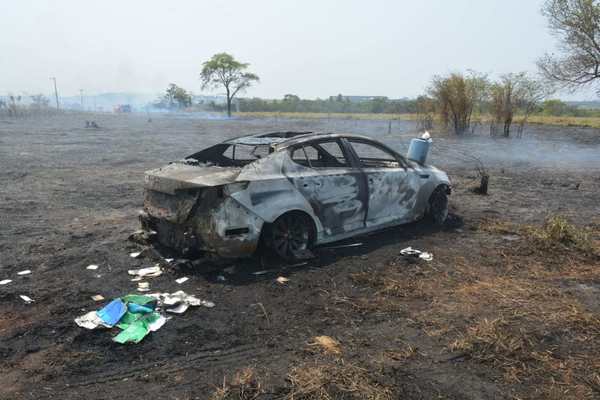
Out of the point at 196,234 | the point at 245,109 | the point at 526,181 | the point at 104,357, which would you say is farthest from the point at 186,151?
the point at 245,109

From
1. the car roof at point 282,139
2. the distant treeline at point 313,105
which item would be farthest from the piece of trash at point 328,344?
the distant treeline at point 313,105

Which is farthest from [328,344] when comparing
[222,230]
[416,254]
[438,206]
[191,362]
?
[438,206]

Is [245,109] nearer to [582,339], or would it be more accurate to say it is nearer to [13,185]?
[13,185]

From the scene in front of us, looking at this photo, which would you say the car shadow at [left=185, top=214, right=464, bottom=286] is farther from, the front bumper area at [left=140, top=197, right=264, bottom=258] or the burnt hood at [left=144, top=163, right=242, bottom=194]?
the burnt hood at [left=144, top=163, right=242, bottom=194]

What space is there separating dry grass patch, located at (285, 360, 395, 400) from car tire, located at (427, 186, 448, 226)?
4380 millimetres

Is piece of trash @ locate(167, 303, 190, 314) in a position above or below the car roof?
below

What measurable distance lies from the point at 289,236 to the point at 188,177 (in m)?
1.36

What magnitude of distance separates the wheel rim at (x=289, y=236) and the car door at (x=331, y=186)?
285mm

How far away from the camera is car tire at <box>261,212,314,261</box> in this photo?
516cm

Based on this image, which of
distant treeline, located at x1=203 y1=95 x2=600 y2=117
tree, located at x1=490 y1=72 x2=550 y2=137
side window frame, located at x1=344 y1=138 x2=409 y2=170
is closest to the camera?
side window frame, located at x1=344 y1=138 x2=409 y2=170

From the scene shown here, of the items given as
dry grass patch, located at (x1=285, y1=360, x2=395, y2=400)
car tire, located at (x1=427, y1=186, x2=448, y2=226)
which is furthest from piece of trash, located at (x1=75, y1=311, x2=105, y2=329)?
car tire, located at (x1=427, y1=186, x2=448, y2=226)

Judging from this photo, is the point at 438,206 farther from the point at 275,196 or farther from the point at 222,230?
the point at 222,230

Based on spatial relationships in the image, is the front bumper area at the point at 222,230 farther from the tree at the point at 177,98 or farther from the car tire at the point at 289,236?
the tree at the point at 177,98

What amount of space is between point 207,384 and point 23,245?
175 inches
